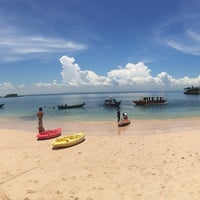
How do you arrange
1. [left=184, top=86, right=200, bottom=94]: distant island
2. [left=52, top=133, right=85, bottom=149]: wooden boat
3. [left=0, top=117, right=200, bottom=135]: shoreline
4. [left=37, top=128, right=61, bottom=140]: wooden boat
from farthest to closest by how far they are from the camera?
[left=184, top=86, right=200, bottom=94]: distant island → [left=0, top=117, right=200, bottom=135]: shoreline → [left=37, top=128, right=61, bottom=140]: wooden boat → [left=52, top=133, right=85, bottom=149]: wooden boat

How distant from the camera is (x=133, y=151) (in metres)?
14.2

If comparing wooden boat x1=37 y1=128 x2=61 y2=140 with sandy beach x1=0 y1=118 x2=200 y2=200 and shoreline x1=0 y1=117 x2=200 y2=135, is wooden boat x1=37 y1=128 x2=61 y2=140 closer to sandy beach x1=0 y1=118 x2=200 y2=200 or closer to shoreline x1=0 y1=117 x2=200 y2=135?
sandy beach x1=0 y1=118 x2=200 y2=200

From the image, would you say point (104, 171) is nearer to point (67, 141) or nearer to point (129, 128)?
point (67, 141)

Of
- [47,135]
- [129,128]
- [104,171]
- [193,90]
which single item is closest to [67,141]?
[47,135]

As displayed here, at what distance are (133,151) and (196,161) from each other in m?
3.45

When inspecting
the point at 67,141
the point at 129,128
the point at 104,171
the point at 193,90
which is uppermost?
the point at 67,141

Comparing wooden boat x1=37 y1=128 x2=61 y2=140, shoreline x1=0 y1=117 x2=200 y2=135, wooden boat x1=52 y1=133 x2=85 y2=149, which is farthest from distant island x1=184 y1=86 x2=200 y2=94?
wooden boat x1=52 y1=133 x2=85 y2=149

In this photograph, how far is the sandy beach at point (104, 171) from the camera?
8938 millimetres

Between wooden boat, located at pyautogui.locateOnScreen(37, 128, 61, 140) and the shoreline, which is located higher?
wooden boat, located at pyautogui.locateOnScreen(37, 128, 61, 140)

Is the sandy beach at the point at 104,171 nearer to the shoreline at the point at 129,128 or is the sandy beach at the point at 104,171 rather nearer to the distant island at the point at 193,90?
the shoreline at the point at 129,128

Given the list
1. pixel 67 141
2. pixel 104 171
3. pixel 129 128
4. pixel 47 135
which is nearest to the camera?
pixel 104 171

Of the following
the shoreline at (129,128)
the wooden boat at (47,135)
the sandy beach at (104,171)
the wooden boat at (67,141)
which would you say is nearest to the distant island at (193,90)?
the shoreline at (129,128)

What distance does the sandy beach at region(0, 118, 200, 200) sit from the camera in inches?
352

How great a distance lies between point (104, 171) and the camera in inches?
437
